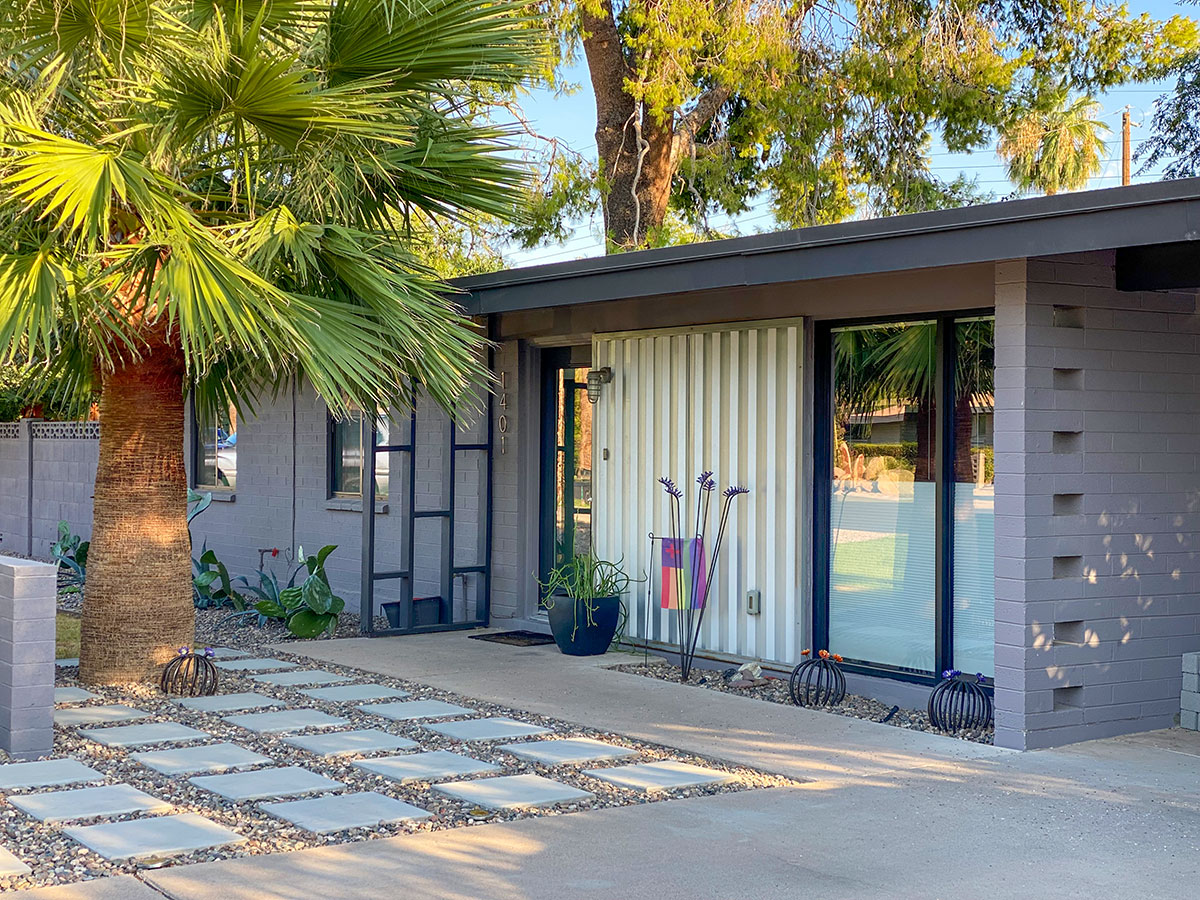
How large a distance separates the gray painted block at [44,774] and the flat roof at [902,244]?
13.2 feet

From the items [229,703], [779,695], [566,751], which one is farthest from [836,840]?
[229,703]

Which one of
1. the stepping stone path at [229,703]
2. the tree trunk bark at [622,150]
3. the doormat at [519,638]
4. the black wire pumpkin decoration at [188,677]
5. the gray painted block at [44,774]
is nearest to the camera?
the gray painted block at [44,774]

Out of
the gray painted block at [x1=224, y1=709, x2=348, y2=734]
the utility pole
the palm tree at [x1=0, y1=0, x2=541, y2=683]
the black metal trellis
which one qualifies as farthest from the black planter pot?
the utility pole

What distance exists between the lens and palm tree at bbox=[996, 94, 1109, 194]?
53.6ft

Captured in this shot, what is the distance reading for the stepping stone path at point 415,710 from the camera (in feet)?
24.3

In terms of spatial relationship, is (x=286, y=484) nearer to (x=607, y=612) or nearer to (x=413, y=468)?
(x=413, y=468)

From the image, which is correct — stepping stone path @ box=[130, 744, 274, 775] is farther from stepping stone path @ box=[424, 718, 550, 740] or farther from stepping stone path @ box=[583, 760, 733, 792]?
stepping stone path @ box=[583, 760, 733, 792]

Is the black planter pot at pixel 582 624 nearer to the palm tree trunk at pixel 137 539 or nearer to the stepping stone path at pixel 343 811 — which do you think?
the palm tree trunk at pixel 137 539

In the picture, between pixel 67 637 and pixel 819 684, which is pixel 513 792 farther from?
pixel 67 637

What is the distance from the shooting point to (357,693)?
809cm

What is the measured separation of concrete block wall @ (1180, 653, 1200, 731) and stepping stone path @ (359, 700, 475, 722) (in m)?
3.77

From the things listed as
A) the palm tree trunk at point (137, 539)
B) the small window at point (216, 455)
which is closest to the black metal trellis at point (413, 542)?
the palm tree trunk at point (137, 539)

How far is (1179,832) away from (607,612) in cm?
498

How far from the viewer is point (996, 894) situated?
4438 mm
